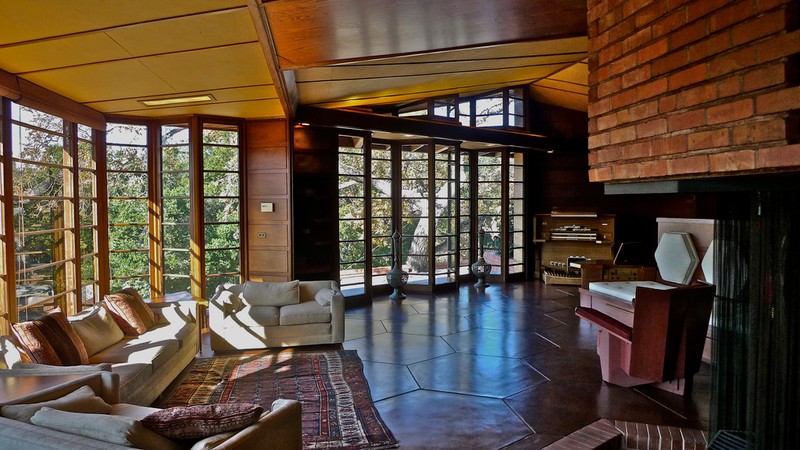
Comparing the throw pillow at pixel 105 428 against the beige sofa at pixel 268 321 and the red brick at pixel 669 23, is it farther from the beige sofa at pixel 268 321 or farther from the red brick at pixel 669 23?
the beige sofa at pixel 268 321

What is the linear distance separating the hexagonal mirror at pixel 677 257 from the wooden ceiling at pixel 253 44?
2.26 metres

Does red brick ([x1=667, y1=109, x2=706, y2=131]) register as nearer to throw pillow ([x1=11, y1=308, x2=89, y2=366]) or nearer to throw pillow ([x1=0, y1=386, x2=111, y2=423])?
throw pillow ([x1=0, y1=386, x2=111, y2=423])

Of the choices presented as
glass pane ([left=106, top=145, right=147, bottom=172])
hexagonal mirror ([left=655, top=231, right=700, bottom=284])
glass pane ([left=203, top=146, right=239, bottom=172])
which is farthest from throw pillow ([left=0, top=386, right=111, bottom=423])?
hexagonal mirror ([left=655, top=231, right=700, bottom=284])

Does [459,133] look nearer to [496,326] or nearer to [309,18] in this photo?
[496,326]

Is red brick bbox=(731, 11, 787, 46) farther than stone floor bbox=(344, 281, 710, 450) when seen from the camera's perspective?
No

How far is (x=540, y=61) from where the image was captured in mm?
6422

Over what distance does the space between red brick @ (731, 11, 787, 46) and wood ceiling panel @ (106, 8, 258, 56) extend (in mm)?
2350

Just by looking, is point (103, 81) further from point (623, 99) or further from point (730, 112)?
point (730, 112)

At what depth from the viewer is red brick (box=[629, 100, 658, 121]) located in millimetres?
2256

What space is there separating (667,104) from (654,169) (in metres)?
0.29

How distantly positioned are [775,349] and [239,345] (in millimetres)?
4672

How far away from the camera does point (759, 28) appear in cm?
175

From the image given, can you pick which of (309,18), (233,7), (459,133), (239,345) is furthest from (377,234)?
(233,7)

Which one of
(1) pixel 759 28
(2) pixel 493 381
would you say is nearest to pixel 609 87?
(1) pixel 759 28
